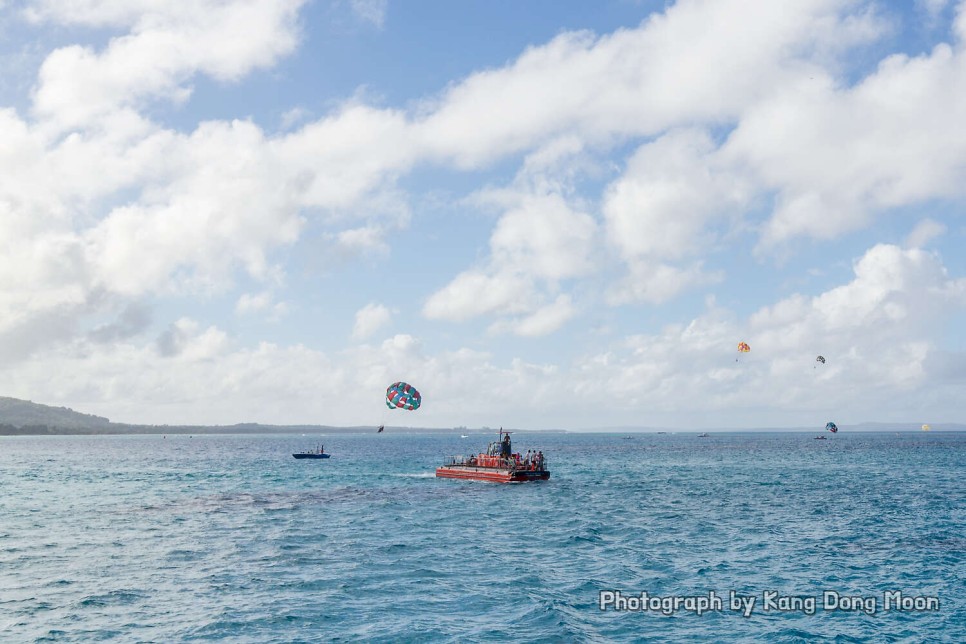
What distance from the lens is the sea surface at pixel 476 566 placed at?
24.2 meters

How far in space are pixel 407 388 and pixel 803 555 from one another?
4927 centimetres

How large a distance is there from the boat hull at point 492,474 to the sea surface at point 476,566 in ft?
20.8

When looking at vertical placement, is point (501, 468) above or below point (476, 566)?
above

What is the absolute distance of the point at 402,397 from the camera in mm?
76312

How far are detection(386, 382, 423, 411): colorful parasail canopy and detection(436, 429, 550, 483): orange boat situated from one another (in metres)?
8.92

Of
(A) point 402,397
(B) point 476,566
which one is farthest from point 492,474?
(B) point 476,566

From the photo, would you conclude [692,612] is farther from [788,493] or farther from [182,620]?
[788,493]

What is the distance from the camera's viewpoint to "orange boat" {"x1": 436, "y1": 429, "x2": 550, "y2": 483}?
7107 centimetres

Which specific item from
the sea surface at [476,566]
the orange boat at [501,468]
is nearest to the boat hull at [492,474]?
the orange boat at [501,468]

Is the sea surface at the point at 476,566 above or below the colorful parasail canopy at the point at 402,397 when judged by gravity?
below

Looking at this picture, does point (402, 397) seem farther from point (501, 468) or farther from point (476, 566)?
point (476, 566)

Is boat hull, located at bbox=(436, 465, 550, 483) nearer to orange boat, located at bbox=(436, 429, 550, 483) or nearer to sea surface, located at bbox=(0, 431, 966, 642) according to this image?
orange boat, located at bbox=(436, 429, 550, 483)

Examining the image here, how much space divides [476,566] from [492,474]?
39.0m

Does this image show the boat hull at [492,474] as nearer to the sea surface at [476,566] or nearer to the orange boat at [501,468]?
the orange boat at [501,468]
